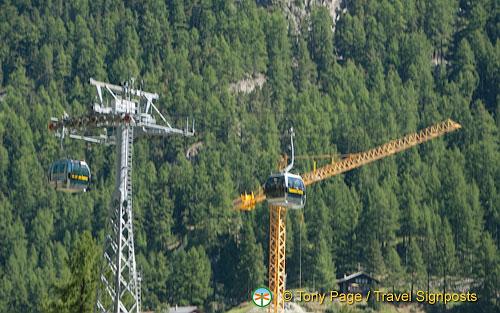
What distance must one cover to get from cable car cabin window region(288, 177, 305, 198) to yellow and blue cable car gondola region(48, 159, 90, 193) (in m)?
18.0

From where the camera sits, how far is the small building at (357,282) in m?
140

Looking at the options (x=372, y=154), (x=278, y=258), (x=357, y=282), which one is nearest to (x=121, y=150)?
(x=278, y=258)

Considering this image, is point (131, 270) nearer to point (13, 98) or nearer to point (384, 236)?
point (384, 236)

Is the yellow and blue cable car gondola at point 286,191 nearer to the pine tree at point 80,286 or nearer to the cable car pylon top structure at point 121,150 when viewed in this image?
the pine tree at point 80,286

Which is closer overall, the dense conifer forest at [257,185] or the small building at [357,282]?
the small building at [357,282]

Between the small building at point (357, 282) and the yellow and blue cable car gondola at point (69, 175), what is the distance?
74.8m

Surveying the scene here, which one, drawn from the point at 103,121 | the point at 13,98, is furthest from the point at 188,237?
the point at 103,121

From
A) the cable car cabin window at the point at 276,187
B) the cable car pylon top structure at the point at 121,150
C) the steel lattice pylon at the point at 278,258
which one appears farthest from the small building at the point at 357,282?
the cable car pylon top structure at the point at 121,150

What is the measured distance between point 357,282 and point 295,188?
196 ft

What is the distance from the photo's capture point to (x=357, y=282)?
141 meters

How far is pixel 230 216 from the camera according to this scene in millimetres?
158375

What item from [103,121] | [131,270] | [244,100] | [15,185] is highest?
[244,100]

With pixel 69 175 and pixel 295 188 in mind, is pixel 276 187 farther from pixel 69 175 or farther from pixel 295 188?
pixel 69 175

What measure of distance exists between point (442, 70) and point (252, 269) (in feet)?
226
